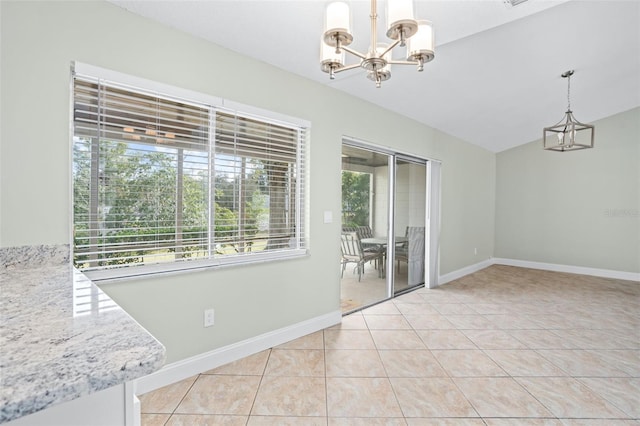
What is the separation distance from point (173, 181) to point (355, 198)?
82.5 inches

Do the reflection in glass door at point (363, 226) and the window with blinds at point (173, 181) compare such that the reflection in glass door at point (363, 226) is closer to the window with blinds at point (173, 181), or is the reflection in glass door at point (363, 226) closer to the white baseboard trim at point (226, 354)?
the white baseboard trim at point (226, 354)

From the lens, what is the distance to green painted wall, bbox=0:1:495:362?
1665mm

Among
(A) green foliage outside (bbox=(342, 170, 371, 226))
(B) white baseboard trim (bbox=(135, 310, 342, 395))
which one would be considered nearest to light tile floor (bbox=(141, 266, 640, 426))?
(B) white baseboard trim (bbox=(135, 310, 342, 395))

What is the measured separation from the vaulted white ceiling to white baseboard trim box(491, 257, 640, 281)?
2885mm

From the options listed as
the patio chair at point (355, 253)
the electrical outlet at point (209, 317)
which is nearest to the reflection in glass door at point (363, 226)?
the patio chair at point (355, 253)

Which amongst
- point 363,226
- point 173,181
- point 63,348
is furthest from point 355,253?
point 63,348

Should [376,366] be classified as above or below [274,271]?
below

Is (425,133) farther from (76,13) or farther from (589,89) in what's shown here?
(76,13)

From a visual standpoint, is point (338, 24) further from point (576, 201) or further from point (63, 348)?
point (576, 201)

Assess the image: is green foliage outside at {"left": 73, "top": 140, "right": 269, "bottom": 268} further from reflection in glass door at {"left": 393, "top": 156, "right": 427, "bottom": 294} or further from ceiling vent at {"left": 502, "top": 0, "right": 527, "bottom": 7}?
reflection in glass door at {"left": 393, "top": 156, "right": 427, "bottom": 294}

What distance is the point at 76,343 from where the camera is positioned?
2.23 feet

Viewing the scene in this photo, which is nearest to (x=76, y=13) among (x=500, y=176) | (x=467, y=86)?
(x=467, y=86)

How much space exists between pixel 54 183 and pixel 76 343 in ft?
4.94

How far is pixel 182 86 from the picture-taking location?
2229mm
